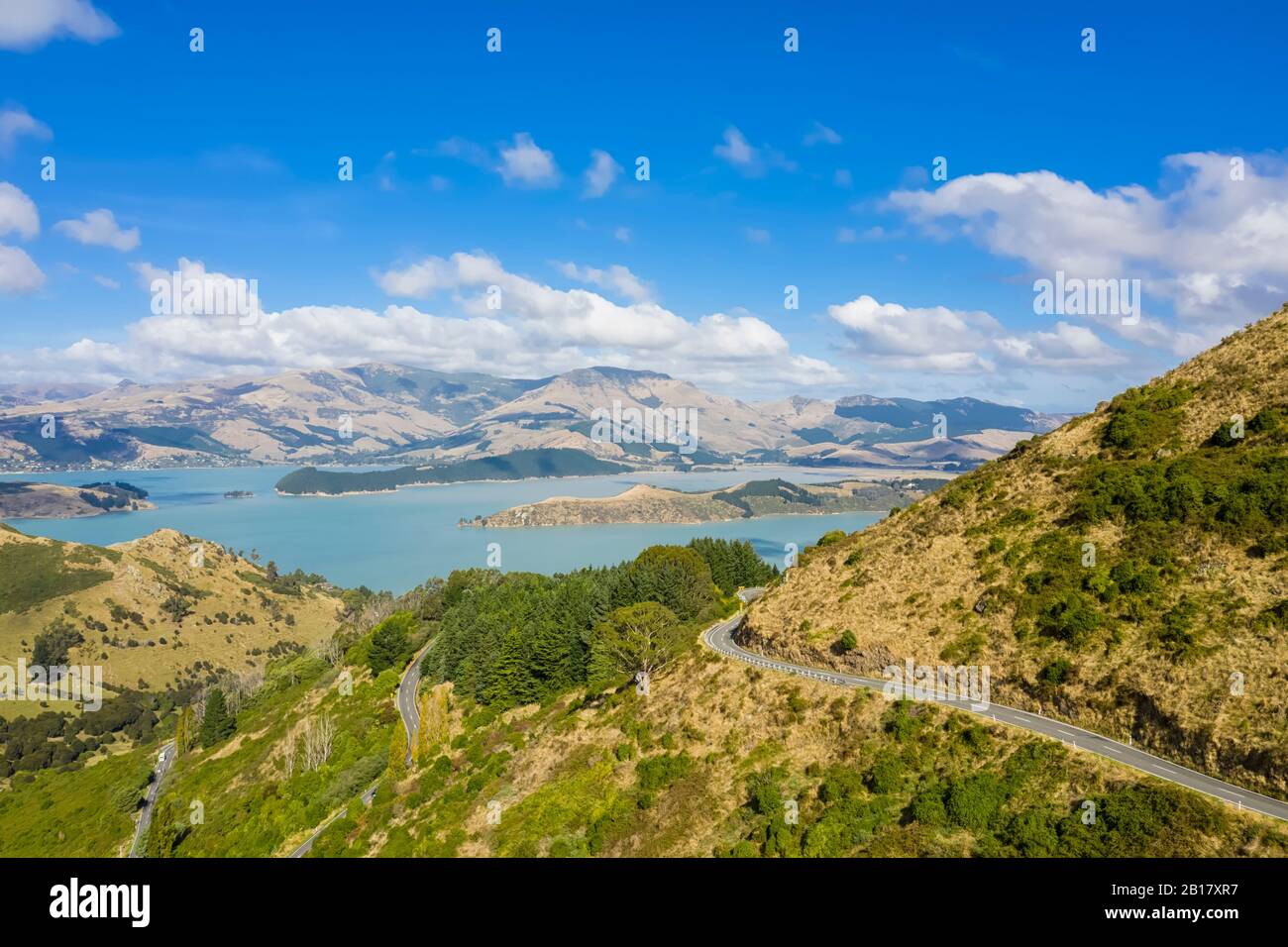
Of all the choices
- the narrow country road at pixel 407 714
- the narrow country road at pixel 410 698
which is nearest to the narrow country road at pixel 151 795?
the narrow country road at pixel 407 714

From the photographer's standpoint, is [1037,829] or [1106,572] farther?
[1106,572]

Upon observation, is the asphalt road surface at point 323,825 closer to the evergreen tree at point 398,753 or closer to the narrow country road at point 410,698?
the evergreen tree at point 398,753

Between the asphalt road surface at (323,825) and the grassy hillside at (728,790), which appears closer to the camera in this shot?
the grassy hillside at (728,790)

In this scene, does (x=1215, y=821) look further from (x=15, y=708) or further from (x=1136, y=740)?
(x=15, y=708)

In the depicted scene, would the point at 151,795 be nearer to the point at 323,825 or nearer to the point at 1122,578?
the point at 323,825

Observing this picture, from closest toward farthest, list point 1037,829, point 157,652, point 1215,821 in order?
point 1215,821 < point 1037,829 < point 157,652
